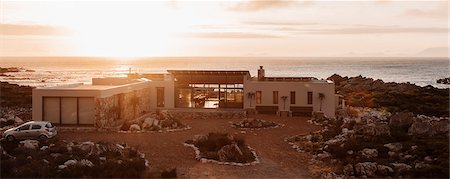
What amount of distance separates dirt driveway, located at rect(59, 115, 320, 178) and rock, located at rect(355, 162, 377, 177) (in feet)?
5.85

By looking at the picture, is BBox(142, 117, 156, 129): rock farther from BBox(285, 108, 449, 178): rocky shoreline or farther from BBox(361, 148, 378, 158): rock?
BBox(361, 148, 378, 158): rock

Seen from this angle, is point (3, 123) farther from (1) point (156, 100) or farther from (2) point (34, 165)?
(2) point (34, 165)

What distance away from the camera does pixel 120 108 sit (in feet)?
91.4

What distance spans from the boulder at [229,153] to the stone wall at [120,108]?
8.98 m

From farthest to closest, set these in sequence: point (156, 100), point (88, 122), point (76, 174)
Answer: point (156, 100) → point (88, 122) → point (76, 174)

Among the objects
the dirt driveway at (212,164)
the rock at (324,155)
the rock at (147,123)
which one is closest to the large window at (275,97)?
the dirt driveway at (212,164)

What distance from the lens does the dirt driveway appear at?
16.7 m

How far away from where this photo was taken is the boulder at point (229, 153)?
1841cm

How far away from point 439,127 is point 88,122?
17.8 metres

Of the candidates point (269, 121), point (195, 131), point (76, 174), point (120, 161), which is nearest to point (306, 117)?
point (269, 121)

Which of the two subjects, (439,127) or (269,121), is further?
(269,121)

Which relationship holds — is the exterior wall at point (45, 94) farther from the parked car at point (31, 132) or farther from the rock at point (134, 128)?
the parked car at point (31, 132)

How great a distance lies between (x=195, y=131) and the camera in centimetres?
2558

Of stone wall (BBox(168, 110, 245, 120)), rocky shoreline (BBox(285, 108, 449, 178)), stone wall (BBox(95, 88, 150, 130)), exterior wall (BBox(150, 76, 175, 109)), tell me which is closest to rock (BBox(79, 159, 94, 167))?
rocky shoreline (BBox(285, 108, 449, 178))
